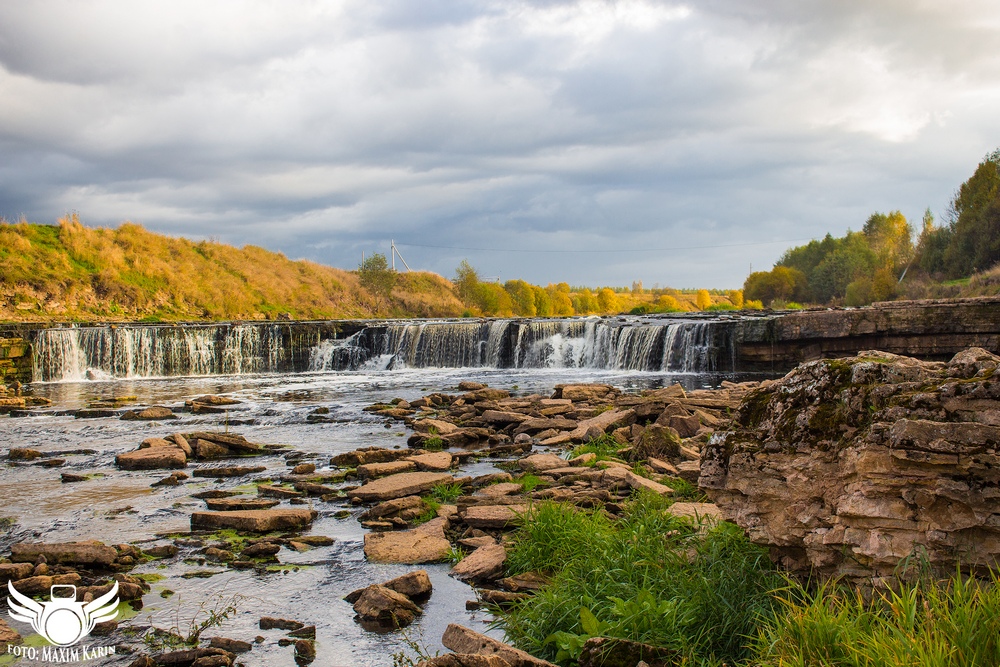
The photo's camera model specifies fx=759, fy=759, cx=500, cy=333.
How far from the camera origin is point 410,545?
6.21 metres

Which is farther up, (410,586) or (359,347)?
(359,347)

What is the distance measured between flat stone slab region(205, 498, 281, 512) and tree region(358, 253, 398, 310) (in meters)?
51.9

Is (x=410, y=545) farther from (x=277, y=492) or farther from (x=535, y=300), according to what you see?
(x=535, y=300)

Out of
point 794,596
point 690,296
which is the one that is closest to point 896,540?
point 794,596

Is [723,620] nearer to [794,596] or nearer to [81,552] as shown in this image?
[794,596]

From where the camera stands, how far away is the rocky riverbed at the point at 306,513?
4.75m

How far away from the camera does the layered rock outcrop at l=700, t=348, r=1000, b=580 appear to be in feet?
11.3

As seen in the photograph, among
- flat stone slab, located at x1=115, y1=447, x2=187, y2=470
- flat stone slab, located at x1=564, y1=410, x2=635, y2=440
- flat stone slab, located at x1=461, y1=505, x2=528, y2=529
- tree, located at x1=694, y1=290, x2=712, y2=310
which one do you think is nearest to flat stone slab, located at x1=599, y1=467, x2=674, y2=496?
flat stone slab, located at x1=461, y1=505, x2=528, y2=529

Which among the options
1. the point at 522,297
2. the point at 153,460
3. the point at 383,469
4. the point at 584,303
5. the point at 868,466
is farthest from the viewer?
the point at 584,303

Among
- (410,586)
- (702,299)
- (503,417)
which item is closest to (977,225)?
(702,299)

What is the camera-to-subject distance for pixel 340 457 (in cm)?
988

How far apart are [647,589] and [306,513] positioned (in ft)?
12.6

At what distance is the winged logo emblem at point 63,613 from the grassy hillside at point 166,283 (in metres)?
35.6

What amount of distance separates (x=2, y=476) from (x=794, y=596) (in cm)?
966
